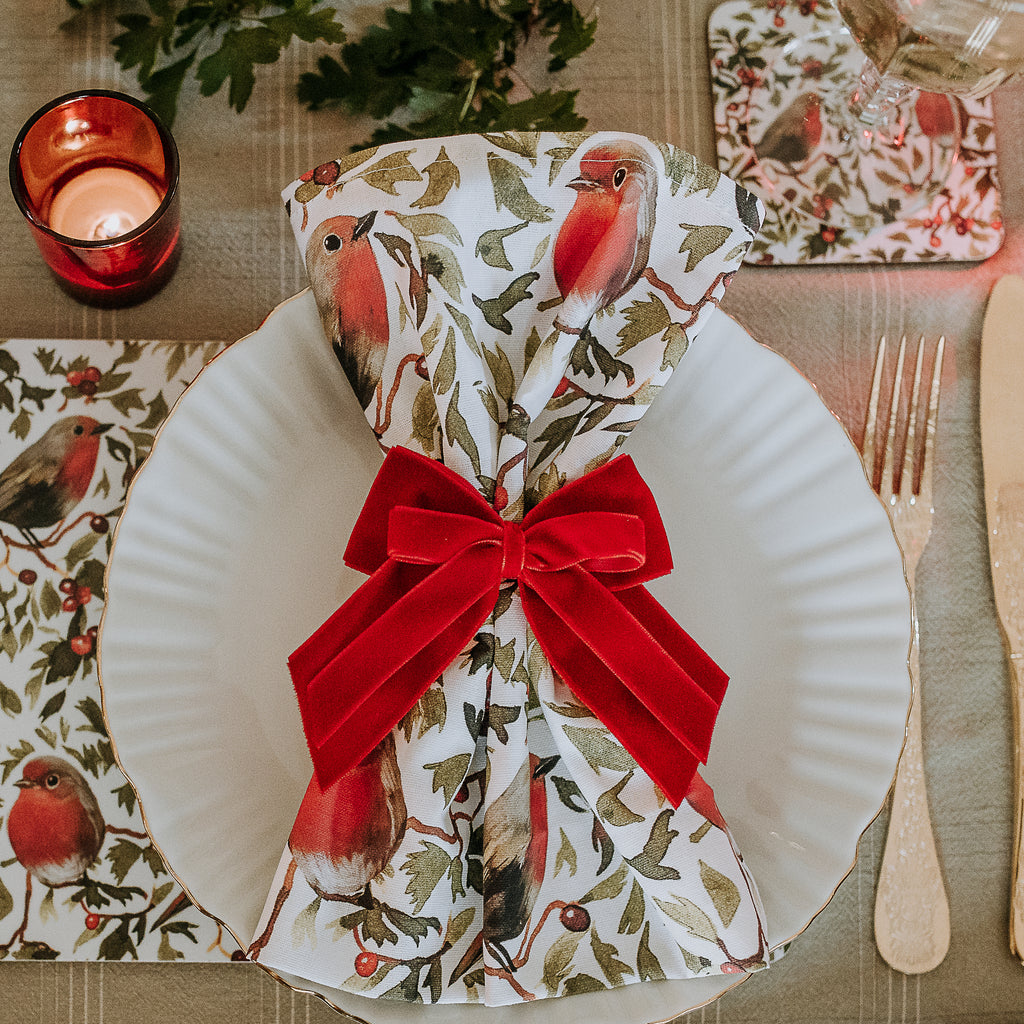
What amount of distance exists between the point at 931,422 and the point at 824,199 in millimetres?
142

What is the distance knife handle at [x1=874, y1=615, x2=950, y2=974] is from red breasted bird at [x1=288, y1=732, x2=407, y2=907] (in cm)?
26

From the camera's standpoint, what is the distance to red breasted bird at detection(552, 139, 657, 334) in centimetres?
40

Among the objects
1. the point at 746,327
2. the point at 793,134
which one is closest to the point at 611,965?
the point at 746,327

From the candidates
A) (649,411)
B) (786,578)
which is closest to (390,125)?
(649,411)

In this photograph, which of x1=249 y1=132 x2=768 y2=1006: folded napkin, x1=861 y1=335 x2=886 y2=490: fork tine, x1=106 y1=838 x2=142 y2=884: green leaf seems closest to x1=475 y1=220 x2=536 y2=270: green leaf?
x1=249 y1=132 x2=768 y2=1006: folded napkin

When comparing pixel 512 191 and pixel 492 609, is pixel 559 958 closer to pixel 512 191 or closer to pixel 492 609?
pixel 492 609

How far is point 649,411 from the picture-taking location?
463mm

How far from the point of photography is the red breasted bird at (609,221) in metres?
0.40

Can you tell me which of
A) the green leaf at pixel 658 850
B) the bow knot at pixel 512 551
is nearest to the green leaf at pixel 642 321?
the bow knot at pixel 512 551

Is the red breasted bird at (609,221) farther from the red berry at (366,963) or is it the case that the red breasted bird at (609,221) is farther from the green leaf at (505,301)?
the red berry at (366,963)

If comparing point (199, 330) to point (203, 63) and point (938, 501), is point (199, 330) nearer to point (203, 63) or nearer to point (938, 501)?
point (203, 63)

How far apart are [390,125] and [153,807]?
1.19 feet

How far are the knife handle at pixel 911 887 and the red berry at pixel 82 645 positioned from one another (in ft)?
1.38

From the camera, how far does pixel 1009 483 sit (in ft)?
1.65
